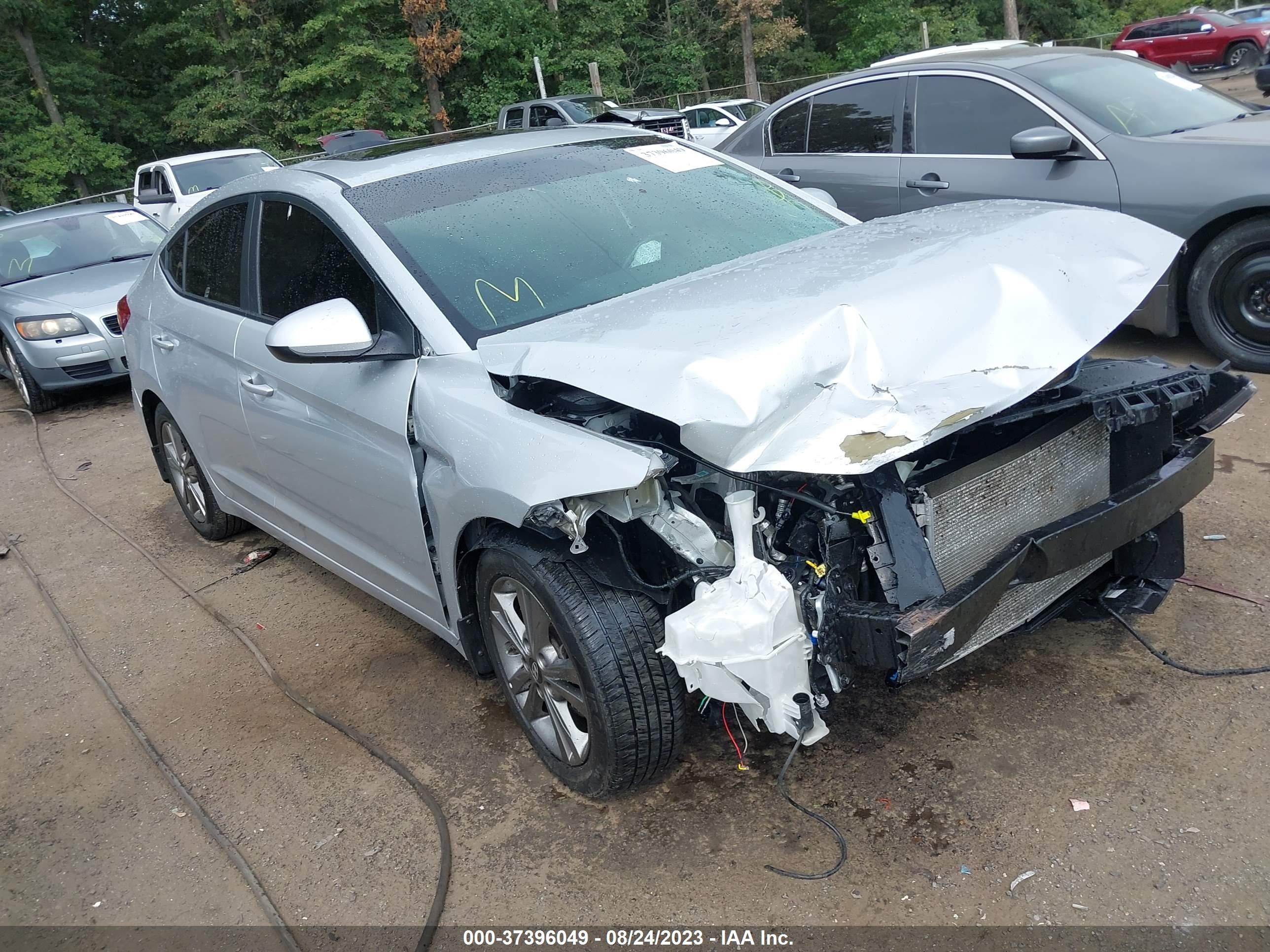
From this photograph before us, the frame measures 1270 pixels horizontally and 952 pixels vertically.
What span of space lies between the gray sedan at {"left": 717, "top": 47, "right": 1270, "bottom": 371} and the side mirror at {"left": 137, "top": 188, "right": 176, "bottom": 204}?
9118mm

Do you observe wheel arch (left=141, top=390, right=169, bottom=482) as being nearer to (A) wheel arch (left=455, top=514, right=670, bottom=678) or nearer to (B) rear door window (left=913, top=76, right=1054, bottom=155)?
(A) wheel arch (left=455, top=514, right=670, bottom=678)

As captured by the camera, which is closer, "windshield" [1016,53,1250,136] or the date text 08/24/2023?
the date text 08/24/2023

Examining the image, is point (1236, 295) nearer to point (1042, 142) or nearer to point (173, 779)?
point (1042, 142)

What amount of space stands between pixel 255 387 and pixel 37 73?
33.5 metres

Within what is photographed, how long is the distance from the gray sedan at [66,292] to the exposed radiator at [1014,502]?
281 inches

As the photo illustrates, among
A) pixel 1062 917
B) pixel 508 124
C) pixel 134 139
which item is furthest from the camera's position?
pixel 134 139

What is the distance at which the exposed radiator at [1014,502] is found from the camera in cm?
251

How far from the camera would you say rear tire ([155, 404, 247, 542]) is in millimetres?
5191

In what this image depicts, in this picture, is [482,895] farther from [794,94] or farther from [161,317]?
[794,94]

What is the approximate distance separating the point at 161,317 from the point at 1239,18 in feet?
86.6

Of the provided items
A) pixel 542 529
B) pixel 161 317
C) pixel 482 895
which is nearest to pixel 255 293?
pixel 161 317

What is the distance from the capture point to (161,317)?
4.76 meters

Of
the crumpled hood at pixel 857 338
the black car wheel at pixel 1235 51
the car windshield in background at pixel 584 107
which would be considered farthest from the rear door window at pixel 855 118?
the black car wheel at pixel 1235 51

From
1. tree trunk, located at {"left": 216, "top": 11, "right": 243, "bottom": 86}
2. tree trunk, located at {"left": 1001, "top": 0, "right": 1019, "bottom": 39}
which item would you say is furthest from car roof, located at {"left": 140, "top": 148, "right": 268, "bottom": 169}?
tree trunk, located at {"left": 1001, "top": 0, "right": 1019, "bottom": 39}
